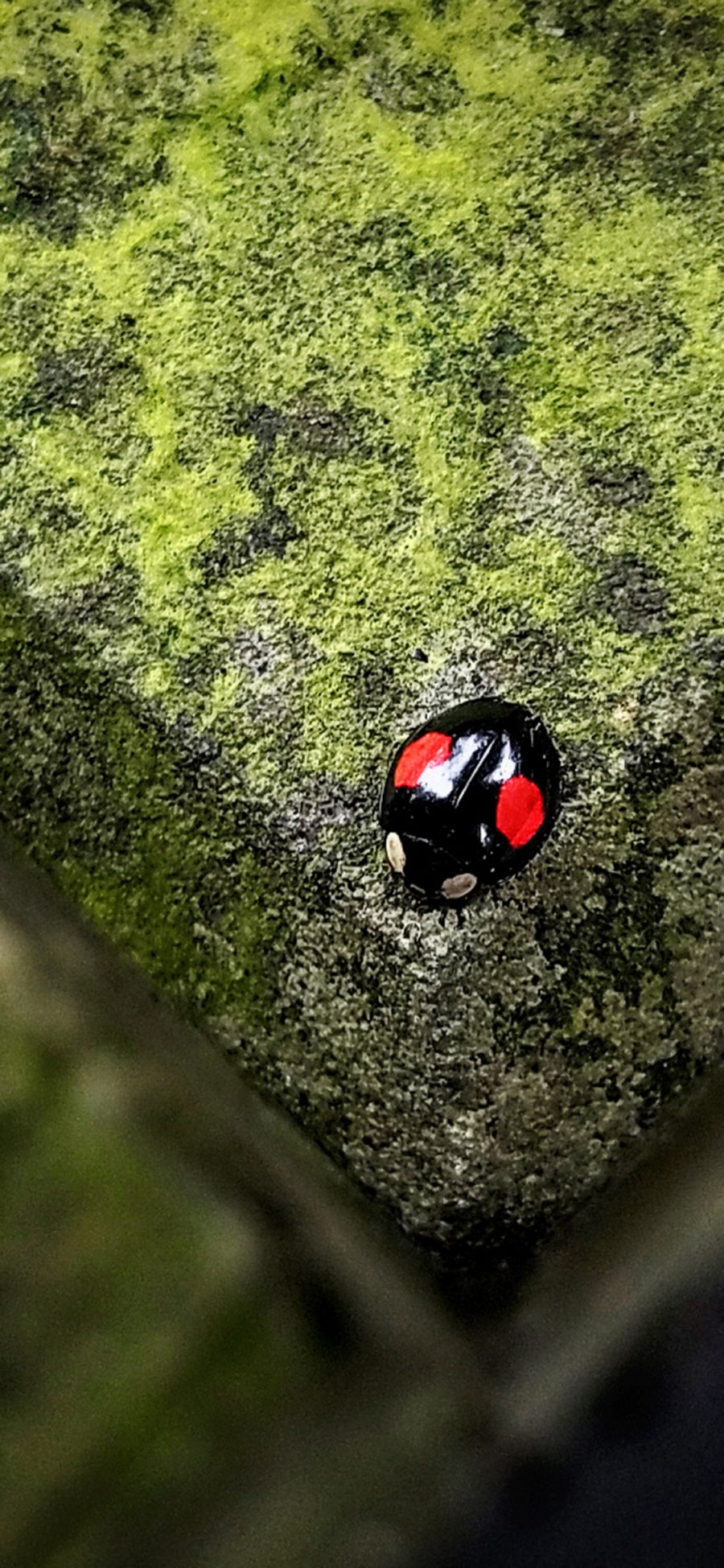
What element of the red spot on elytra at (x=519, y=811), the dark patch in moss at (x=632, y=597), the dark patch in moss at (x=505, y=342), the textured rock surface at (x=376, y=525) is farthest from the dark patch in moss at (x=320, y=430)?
the red spot on elytra at (x=519, y=811)

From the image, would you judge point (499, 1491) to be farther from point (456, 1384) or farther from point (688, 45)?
point (688, 45)

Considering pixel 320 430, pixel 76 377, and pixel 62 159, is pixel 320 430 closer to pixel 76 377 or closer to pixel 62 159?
pixel 76 377

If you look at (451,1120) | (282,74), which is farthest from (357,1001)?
(282,74)

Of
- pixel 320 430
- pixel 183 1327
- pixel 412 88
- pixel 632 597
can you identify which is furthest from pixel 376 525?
pixel 183 1327

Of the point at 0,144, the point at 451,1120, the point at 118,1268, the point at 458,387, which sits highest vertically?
the point at 0,144

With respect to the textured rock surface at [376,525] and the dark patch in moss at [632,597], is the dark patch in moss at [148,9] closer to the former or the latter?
the textured rock surface at [376,525]

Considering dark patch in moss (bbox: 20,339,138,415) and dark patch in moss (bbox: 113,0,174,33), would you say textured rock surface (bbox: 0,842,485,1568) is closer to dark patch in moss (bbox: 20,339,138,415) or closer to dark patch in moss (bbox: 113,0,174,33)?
dark patch in moss (bbox: 20,339,138,415)

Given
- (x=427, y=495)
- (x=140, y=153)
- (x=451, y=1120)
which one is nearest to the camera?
(x=451, y=1120)
